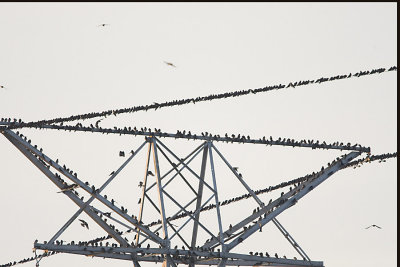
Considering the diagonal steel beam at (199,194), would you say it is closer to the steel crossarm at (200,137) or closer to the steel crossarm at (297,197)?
the steel crossarm at (200,137)

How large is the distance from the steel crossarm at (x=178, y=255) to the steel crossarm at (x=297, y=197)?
3.01ft

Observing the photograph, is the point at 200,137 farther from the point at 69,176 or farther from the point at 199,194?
the point at 69,176

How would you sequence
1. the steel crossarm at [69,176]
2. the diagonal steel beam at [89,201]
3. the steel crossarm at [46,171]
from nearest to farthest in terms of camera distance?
the diagonal steel beam at [89,201]
the steel crossarm at [69,176]
the steel crossarm at [46,171]

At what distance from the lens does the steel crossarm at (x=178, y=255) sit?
6656 cm

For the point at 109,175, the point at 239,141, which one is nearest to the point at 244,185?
the point at 239,141

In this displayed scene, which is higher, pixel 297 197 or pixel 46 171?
pixel 46 171

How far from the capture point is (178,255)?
225 ft

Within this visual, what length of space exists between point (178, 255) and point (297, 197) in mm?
7143

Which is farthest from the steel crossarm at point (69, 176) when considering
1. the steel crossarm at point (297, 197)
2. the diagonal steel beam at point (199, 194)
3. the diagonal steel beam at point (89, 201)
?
the steel crossarm at point (297, 197)

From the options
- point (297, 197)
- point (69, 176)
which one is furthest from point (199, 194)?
point (69, 176)

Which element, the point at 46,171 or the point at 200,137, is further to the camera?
the point at 200,137

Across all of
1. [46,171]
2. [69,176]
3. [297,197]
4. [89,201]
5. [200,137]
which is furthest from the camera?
[297,197]

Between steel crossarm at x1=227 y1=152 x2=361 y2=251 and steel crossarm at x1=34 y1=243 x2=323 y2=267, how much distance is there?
92 cm

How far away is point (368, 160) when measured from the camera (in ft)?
243
